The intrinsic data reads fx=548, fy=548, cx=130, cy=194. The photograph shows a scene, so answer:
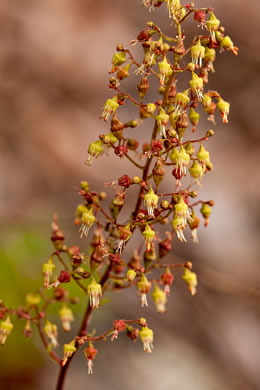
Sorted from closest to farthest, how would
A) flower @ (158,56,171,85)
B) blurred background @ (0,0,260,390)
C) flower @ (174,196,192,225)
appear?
flower @ (158,56,171,85), flower @ (174,196,192,225), blurred background @ (0,0,260,390)

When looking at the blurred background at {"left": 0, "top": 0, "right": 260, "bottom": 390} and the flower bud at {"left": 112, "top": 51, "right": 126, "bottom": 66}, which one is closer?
the flower bud at {"left": 112, "top": 51, "right": 126, "bottom": 66}

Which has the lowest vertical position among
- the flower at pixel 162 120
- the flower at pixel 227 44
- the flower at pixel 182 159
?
the flower at pixel 182 159

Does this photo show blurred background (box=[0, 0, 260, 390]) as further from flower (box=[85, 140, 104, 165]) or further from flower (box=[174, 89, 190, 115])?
flower (box=[174, 89, 190, 115])

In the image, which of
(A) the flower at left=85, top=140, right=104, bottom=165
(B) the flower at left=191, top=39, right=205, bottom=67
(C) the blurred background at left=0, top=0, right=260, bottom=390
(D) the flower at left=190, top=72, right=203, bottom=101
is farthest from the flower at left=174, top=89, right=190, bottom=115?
(C) the blurred background at left=0, top=0, right=260, bottom=390

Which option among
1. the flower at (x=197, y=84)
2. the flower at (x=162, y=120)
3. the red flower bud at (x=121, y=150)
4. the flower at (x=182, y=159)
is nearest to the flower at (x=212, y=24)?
the flower at (x=197, y=84)

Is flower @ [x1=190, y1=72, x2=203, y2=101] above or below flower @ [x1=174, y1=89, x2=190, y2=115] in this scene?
above

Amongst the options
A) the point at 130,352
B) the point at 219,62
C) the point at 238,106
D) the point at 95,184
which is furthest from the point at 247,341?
the point at 219,62

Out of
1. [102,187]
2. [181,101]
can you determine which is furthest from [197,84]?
[102,187]

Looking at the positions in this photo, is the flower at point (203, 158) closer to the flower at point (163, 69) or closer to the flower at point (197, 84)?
the flower at point (197, 84)
